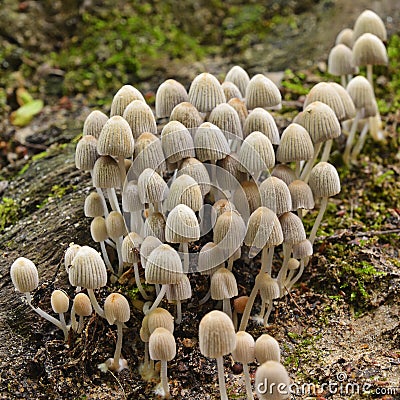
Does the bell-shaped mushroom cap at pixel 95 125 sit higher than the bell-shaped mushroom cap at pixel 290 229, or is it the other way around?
the bell-shaped mushroom cap at pixel 95 125

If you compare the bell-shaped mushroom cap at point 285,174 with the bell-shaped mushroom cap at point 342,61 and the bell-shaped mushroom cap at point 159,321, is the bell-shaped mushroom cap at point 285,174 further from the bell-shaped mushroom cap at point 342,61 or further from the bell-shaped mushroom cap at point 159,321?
the bell-shaped mushroom cap at point 342,61

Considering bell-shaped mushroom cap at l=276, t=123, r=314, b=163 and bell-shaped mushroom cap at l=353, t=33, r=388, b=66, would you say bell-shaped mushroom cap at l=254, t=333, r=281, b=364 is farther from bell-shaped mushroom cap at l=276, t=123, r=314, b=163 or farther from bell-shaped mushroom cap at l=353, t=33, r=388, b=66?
bell-shaped mushroom cap at l=353, t=33, r=388, b=66

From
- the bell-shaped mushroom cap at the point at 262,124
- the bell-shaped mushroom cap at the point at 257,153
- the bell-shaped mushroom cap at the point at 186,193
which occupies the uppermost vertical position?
the bell-shaped mushroom cap at the point at 262,124

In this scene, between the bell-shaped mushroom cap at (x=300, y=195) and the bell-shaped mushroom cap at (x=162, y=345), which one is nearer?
the bell-shaped mushroom cap at (x=162, y=345)

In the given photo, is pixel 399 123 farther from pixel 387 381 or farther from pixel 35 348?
pixel 35 348

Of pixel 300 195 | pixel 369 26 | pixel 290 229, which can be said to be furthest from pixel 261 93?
Answer: pixel 369 26

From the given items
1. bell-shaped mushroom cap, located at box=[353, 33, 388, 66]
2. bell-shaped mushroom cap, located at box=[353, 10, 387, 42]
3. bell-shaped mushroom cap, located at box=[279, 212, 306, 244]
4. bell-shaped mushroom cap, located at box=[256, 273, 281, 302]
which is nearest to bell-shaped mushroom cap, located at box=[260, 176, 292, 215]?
bell-shaped mushroom cap, located at box=[279, 212, 306, 244]

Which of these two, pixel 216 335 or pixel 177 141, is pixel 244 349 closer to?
pixel 216 335

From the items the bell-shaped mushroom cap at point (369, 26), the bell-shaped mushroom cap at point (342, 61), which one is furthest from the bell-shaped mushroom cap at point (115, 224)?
the bell-shaped mushroom cap at point (369, 26)
